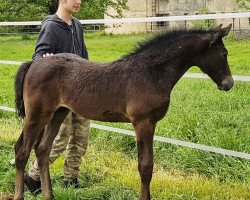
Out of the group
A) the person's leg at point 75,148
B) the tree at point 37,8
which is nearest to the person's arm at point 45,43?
the person's leg at point 75,148

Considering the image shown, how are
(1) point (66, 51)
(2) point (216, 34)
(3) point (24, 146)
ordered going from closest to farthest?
(2) point (216, 34), (3) point (24, 146), (1) point (66, 51)

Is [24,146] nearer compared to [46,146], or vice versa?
[24,146]

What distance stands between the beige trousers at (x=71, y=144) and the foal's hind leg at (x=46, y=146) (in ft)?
0.69

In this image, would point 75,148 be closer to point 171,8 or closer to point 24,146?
point 24,146

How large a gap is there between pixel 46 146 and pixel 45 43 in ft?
2.98

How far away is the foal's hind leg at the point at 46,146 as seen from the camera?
4.56 m

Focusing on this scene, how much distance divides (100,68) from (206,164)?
1.79 meters

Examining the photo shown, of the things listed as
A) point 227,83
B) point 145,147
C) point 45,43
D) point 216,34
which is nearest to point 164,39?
point 216,34

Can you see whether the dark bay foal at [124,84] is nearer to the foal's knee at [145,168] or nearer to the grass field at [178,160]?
the foal's knee at [145,168]

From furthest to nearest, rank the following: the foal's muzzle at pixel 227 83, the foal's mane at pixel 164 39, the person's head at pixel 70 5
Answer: the person's head at pixel 70 5
the foal's mane at pixel 164 39
the foal's muzzle at pixel 227 83

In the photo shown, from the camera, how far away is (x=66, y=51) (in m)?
4.68

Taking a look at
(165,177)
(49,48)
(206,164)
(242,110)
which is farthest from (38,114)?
(242,110)

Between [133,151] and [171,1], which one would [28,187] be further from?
[171,1]

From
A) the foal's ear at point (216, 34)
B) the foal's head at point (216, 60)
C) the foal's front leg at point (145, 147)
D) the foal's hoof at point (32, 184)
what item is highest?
the foal's ear at point (216, 34)
